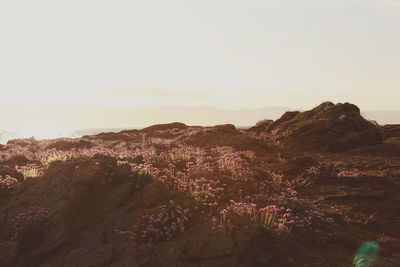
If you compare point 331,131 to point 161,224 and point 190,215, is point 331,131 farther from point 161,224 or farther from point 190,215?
point 161,224

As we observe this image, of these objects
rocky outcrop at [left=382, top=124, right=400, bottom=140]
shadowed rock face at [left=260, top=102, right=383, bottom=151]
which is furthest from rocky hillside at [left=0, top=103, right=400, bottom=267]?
rocky outcrop at [left=382, top=124, right=400, bottom=140]

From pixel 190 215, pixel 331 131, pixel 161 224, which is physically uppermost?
pixel 331 131

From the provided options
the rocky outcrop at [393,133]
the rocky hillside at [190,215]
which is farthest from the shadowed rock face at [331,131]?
the rocky hillside at [190,215]

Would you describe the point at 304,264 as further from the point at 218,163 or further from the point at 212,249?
the point at 218,163

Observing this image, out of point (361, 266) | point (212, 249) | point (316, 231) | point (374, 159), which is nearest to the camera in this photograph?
point (361, 266)

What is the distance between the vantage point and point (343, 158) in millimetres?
27844

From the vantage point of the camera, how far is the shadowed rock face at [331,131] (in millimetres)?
31672

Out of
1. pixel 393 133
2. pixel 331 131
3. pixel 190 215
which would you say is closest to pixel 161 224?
pixel 190 215

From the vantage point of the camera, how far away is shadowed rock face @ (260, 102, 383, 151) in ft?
104

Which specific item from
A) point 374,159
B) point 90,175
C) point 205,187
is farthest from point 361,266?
point 374,159

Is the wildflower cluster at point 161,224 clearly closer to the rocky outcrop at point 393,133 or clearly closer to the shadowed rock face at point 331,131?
the shadowed rock face at point 331,131

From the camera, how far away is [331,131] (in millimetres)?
33562

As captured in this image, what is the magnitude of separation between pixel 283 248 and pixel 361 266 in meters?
2.16

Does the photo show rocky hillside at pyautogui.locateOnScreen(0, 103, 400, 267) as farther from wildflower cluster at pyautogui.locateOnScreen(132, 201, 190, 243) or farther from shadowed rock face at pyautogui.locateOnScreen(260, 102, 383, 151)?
shadowed rock face at pyautogui.locateOnScreen(260, 102, 383, 151)
